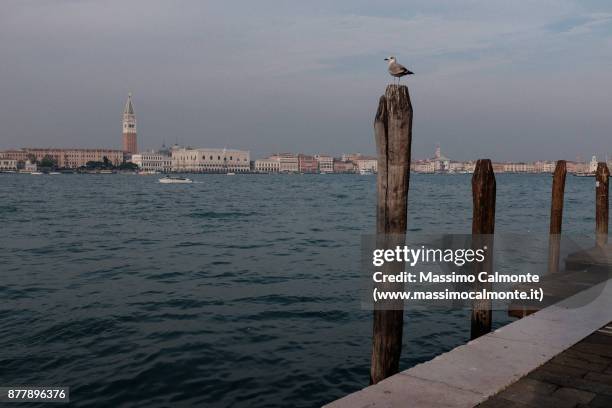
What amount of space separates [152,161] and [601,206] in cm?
17885

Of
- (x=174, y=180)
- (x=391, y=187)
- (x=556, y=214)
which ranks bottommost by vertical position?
(x=174, y=180)

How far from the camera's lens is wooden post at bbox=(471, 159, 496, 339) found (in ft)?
20.8

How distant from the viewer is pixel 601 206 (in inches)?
447

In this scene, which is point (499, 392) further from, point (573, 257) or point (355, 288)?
point (355, 288)

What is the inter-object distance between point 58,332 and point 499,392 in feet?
21.9

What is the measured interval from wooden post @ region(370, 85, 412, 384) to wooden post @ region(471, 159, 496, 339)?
53.7 inches

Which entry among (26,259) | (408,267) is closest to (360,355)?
(408,267)

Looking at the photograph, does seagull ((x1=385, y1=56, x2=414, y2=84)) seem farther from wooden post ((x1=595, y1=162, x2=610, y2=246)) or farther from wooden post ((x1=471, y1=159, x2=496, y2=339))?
wooden post ((x1=595, y1=162, x2=610, y2=246))

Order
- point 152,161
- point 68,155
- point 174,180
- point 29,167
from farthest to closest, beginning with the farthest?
point 152,161
point 68,155
point 29,167
point 174,180

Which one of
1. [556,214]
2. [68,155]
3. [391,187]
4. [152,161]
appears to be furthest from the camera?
[152,161]

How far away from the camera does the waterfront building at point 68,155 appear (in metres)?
176

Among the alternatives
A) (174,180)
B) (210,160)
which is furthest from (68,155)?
(174,180)

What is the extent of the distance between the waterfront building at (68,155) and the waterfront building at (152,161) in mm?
6386

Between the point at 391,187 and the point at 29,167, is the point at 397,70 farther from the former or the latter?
the point at 29,167
